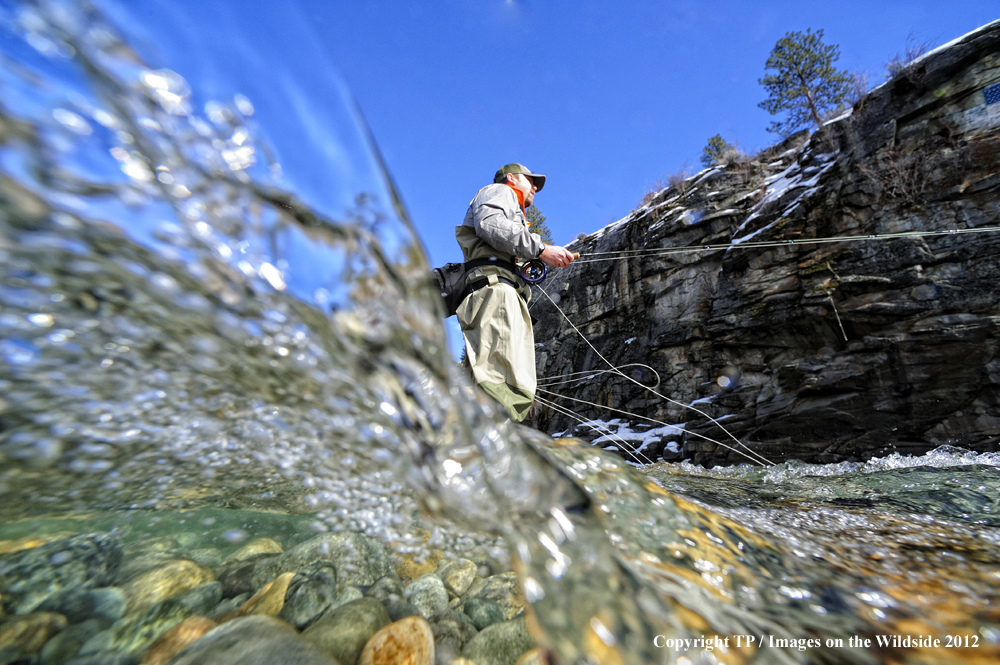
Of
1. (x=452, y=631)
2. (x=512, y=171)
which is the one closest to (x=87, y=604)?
(x=452, y=631)

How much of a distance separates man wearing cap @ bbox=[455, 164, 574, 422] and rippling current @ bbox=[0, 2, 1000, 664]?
59.2 inches

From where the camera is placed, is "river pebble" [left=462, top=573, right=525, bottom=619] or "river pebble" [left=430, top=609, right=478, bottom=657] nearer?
"river pebble" [left=430, top=609, right=478, bottom=657]

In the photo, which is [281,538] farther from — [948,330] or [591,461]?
[948,330]

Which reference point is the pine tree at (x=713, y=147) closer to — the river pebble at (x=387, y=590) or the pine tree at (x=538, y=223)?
the pine tree at (x=538, y=223)

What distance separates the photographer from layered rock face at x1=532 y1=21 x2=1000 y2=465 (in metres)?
6.00

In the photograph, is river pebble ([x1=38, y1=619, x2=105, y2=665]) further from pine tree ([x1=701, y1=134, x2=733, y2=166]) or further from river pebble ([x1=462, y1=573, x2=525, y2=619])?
pine tree ([x1=701, y1=134, x2=733, y2=166])

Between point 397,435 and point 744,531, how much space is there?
110 centimetres

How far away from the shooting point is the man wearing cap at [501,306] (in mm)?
2863

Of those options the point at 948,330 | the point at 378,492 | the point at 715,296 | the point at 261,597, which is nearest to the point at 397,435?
the point at 378,492

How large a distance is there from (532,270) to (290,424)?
234cm

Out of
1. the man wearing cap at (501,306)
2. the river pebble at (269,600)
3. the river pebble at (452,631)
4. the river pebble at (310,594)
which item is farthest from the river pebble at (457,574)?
the man wearing cap at (501,306)

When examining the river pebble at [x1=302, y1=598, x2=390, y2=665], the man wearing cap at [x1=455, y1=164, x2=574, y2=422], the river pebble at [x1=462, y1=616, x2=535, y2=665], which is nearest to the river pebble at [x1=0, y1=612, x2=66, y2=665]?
the river pebble at [x1=302, y1=598, x2=390, y2=665]

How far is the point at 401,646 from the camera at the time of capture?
94 centimetres

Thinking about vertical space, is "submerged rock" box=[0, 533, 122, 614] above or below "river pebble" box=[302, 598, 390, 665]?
above
